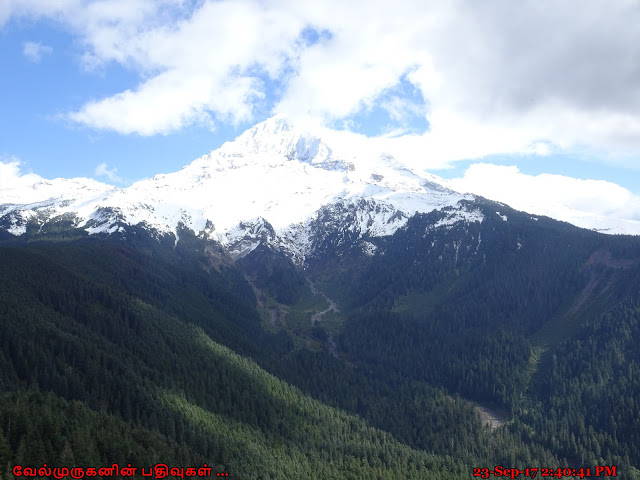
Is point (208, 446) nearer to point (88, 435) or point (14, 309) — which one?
point (88, 435)

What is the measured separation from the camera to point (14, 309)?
7869 inches

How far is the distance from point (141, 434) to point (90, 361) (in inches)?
2182

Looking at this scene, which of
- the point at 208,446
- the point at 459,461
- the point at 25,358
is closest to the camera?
the point at 208,446

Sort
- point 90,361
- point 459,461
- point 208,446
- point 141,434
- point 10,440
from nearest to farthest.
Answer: point 10,440, point 141,434, point 208,446, point 90,361, point 459,461

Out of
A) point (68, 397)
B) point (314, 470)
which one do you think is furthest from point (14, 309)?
point (314, 470)

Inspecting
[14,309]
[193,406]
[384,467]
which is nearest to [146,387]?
[193,406]

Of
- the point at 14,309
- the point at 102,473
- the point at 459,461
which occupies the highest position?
the point at 14,309

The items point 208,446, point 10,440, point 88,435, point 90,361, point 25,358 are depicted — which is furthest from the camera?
point 90,361

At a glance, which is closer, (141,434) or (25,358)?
(141,434)

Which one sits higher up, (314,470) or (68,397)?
(68,397)

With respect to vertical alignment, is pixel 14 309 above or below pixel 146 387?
above

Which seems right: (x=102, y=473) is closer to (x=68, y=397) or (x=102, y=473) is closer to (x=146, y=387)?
(x=68, y=397)

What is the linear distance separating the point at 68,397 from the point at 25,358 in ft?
69.1

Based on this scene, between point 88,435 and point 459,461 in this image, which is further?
point 459,461
